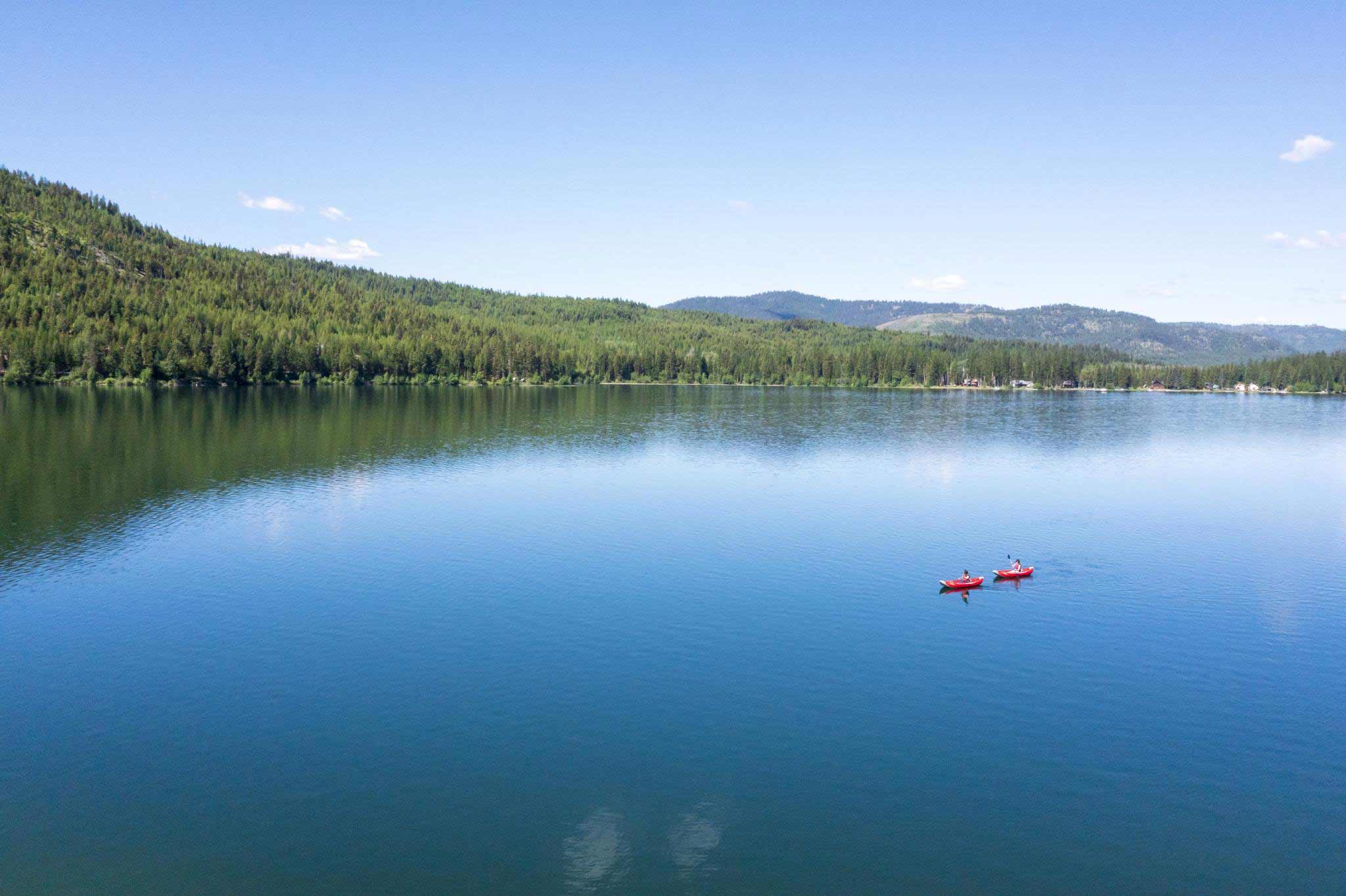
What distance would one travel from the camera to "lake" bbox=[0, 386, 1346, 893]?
1986cm

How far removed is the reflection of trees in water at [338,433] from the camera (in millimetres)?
62562

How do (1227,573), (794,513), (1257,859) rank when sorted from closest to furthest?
(1257,859)
(1227,573)
(794,513)

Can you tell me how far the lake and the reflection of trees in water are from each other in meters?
1.64

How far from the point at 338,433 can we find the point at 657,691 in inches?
3314

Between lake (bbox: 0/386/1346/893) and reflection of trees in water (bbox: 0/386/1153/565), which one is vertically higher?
reflection of trees in water (bbox: 0/386/1153/565)

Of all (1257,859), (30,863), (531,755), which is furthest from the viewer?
(531,755)

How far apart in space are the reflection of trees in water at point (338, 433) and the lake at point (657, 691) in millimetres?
1642

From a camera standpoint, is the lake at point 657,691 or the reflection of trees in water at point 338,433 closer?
the lake at point 657,691

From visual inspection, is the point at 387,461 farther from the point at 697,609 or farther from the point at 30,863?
the point at 30,863

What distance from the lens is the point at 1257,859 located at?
66.0 ft

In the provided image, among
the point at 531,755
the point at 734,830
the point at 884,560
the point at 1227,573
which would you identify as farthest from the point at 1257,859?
the point at 1227,573

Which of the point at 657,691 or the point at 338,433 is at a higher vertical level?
the point at 338,433

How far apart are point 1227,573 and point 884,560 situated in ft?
62.1

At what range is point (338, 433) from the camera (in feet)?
334
